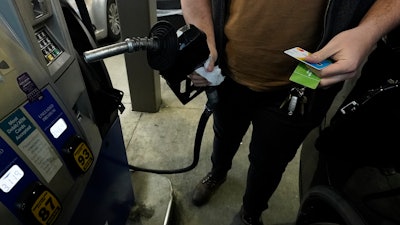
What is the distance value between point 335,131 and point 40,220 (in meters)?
0.78

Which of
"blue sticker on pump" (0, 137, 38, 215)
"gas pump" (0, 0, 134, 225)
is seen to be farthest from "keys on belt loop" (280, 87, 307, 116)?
"blue sticker on pump" (0, 137, 38, 215)

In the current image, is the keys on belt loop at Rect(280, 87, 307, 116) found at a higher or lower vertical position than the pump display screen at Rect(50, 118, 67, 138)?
lower

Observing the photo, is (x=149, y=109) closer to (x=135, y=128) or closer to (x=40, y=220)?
(x=135, y=128)

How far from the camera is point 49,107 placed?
0.51m

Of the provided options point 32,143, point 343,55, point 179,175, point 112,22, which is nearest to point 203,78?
point 343,55

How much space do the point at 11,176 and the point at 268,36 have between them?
2.08 ft

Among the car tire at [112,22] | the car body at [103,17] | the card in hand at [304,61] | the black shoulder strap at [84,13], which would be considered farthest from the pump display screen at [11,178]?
the car tire at [112,22]

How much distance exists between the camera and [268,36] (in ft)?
2.46

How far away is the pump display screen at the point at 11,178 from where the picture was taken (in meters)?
0.42

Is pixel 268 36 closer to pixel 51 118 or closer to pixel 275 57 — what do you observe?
pixel 275 57

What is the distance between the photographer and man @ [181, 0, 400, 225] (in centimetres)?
63

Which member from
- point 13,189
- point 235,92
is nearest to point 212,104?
point 235,92

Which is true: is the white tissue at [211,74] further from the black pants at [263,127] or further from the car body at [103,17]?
the car body at [103,17]

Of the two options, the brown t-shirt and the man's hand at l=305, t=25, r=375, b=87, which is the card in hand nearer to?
the man's hand at l=305, t=25, r=375, b=87
